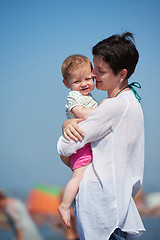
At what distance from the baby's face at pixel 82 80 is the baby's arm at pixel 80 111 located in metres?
0.14

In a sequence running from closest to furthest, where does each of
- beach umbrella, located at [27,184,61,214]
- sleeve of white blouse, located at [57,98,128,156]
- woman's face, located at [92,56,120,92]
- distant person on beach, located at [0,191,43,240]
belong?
sleeve of white blouse, located at [57,98,128,156] → woman's face, located at [92,56,120,92] → distant person on beach, located at [0,191,43,240] → beach umbrella, located at [27,184,61,214]

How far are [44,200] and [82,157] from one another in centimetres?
558

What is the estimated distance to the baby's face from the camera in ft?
5.50

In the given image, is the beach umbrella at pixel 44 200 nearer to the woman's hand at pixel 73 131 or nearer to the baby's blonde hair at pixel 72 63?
the baby's blonde hair at pixel 72 63

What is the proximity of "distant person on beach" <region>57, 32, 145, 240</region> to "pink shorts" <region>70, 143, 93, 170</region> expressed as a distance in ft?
0.10

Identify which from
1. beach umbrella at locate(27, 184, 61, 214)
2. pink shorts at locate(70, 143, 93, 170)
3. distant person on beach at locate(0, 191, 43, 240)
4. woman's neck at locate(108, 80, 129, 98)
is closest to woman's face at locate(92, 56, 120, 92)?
woman's neck at locate(108, 80, 129, 98)

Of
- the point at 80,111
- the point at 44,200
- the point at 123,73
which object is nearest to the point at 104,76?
the point at 123,73

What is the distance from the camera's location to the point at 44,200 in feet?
22.4

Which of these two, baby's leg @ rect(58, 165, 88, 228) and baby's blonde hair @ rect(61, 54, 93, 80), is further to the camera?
baby's blonde hair @ rect(61, 54, 93, 80)

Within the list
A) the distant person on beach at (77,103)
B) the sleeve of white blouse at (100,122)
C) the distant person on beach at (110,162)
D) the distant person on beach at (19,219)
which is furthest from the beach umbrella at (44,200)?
the sleeve of white blouse at (100,122)

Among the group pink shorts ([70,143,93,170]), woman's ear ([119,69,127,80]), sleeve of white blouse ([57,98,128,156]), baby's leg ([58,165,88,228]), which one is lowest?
baby's leg ([58,165,88,228])

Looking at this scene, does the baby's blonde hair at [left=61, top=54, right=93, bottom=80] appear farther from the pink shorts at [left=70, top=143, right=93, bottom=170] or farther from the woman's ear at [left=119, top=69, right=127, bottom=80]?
the pink shorts at [left=70, top=143, right=93, bottom=170]

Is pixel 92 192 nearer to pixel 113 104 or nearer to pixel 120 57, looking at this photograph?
pixel 113 104

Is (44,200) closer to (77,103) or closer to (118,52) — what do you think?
(77,103)
